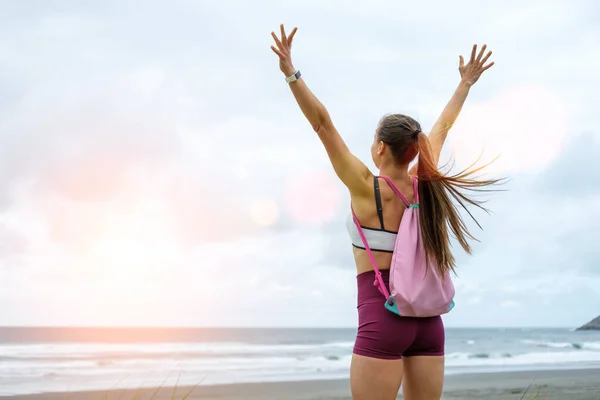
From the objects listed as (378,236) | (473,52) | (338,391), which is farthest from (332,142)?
(338,391)

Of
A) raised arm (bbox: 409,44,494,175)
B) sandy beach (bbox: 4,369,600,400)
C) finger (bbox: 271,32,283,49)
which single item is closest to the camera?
finger (bbox: 271,32,283,49)

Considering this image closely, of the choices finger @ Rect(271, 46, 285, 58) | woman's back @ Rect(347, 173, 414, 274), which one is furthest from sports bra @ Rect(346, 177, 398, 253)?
finger @ Rect(271, 46, 285, 58)

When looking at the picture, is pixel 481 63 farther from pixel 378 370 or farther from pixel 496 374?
pixel 496 374

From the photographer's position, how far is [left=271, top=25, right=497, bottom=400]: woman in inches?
96.8

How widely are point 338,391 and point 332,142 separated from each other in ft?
30.5

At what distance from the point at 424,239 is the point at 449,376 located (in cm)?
1214

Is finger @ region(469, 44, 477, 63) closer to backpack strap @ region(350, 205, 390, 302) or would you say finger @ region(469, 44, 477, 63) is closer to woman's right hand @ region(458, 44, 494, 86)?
woman's right hand @ region(458, 44, 494, 86)

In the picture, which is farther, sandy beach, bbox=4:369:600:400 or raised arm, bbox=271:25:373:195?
sandy beach, bbox=4:369:600:400

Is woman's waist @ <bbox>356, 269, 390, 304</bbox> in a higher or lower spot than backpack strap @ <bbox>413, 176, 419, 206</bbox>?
lower

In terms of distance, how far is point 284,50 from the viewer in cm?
264

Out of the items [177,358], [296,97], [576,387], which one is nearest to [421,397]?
[296,97]

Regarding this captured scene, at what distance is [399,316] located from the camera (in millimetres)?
2502

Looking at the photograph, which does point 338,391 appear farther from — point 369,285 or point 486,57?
point 369,285

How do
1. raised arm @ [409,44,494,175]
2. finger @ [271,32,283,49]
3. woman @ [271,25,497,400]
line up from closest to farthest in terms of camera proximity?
1. woman @ [271,25,497,400]
2. finger @ [271,32,283,49]
3. raised arm @ [409,44,494,175]
